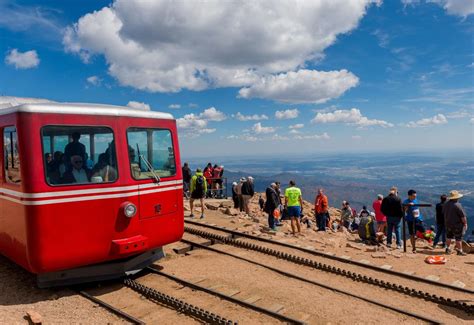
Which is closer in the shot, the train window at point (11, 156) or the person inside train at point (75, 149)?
the train window at point (11, 156)

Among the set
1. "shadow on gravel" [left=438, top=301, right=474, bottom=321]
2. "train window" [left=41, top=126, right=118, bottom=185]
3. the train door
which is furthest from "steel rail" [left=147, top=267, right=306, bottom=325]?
"shadow on gravel" [left=438, top=301, right=474, bottom=321]

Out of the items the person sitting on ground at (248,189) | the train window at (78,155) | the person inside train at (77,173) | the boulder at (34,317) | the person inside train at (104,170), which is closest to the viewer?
the boulder at (34,317)

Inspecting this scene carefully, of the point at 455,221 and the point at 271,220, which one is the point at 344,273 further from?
the point at 271,220

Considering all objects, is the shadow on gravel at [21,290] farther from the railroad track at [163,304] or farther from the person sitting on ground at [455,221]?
the person sitting on ground at [455,221]

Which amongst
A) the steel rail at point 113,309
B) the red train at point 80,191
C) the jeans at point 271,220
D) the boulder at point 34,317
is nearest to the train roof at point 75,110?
the red train at point 80,191

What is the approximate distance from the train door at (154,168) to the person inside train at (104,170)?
36cm

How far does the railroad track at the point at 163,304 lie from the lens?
17.3 feet

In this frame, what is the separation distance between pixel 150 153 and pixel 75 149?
1.42m

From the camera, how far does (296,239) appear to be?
10.8 metres

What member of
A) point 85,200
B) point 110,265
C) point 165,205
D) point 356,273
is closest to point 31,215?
point 85,200

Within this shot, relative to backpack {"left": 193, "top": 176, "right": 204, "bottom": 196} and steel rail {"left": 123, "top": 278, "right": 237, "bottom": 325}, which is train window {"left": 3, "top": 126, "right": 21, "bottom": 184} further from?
backpack {"left": 193, "top": 176, "right": 204, "bottom": 196}

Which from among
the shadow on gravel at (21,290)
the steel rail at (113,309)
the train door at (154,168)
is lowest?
the steel rail at (113,309)

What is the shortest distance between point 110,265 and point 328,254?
516 centimetres

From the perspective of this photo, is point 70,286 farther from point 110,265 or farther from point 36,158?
point 36,158
